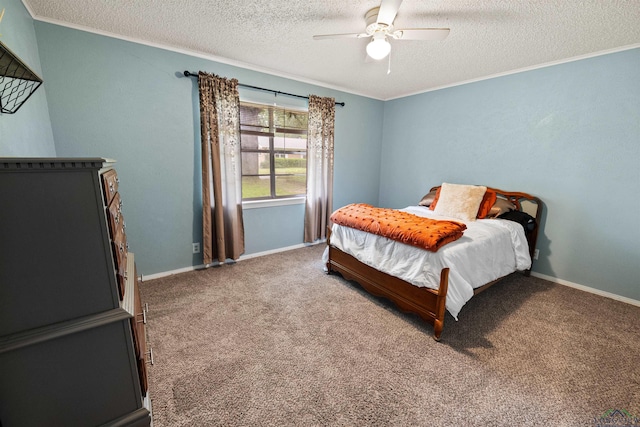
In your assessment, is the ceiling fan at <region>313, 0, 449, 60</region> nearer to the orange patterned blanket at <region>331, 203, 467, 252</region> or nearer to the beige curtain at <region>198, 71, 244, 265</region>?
the orange patterned blanket at <region>331, 203, 467, 252</region>

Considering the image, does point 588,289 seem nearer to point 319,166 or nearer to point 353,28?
point 319,166

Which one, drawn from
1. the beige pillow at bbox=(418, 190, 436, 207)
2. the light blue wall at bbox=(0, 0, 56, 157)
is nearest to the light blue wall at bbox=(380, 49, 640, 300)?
the beige pillow at bbox=(418, 190, 436, 207)

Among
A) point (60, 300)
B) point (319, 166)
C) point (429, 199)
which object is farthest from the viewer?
point (319, 166)

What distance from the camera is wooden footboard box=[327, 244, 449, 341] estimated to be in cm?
192

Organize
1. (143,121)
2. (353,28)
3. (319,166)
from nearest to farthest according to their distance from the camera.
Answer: (353,28), (143,121), (319,166)

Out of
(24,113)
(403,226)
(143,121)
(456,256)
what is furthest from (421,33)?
(24,113)

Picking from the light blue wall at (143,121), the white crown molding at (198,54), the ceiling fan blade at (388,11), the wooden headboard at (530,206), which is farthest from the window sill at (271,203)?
the wooden headboard at (530,206)

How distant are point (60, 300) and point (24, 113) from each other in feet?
4.98

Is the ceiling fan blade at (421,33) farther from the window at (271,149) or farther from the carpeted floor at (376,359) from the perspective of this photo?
the carpeted floor at (376,359)

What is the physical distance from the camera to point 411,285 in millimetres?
2104

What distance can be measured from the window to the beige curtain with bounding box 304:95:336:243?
16 centimetres

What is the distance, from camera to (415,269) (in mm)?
2070

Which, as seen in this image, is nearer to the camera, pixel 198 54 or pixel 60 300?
pixel 60 300

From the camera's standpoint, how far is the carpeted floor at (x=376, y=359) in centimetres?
140
